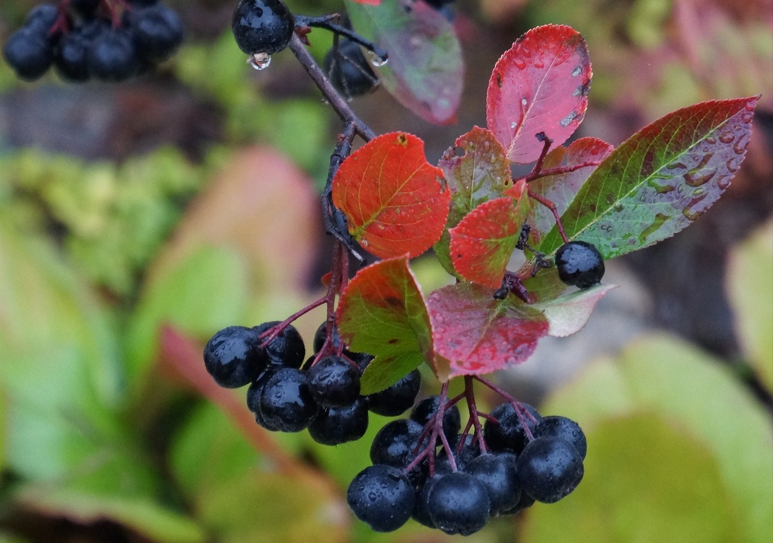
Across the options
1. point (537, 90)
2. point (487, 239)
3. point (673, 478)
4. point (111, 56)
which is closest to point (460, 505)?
point (487, 239)

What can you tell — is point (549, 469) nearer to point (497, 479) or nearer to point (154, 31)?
point (497, 479)

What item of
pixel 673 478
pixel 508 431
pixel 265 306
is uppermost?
pixel 508 431

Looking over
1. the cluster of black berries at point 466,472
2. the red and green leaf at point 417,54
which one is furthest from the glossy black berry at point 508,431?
the red and green leaf at point 417,54

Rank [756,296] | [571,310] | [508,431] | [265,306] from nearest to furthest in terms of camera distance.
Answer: [571,310] < [508,431] < [756,296] < [265,306]

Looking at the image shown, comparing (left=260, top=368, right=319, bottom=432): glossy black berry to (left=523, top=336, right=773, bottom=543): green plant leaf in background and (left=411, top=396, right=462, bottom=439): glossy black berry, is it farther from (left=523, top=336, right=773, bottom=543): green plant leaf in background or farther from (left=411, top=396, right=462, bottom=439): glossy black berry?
(left=523, top=336, right=773, bottom=543): green plant leaf in background

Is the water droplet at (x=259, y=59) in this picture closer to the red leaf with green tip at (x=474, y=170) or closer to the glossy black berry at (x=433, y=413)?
the red leaf with green tip at (x=474, y=170)

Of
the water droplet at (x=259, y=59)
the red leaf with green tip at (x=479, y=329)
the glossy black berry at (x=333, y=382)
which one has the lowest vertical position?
the glossy black berry at (x=333, y=382)

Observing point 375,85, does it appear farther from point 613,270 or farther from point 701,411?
point 613,270

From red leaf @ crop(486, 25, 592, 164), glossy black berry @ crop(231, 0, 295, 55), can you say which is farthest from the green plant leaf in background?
glossy black berry @ crop(231, 0, 295, 55)
